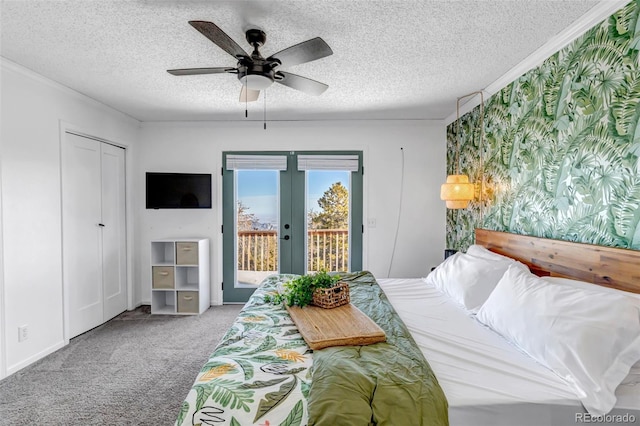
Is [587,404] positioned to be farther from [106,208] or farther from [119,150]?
[119,150]

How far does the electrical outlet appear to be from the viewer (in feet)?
8.30

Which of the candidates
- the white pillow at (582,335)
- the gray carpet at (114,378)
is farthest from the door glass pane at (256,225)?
the white pillow at (582,335)

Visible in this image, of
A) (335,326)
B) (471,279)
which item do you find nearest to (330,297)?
(335,326)

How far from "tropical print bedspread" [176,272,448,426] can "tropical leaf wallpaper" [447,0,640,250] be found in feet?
4.37

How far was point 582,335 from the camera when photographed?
128cm

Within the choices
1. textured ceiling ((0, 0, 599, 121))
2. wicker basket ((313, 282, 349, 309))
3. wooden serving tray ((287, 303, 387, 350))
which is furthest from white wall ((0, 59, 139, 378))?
wicker basket ((313, 282, 349, 309))

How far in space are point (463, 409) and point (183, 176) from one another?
13.0 ft

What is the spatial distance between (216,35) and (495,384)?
2094mm

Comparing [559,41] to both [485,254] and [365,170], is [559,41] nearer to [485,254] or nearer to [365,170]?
[485,254]

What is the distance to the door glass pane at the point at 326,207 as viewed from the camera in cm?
423

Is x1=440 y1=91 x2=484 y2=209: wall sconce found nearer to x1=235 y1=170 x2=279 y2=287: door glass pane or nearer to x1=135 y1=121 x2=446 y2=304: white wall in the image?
x1=135 y1=121 x2=446 y2=304: white wall

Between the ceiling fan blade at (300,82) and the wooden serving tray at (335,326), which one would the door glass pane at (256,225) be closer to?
the ceiling fan blade at (300,82)

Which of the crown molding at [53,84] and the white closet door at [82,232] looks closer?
the crown molding at [53,84]

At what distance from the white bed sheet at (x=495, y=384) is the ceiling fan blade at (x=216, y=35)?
192cm
